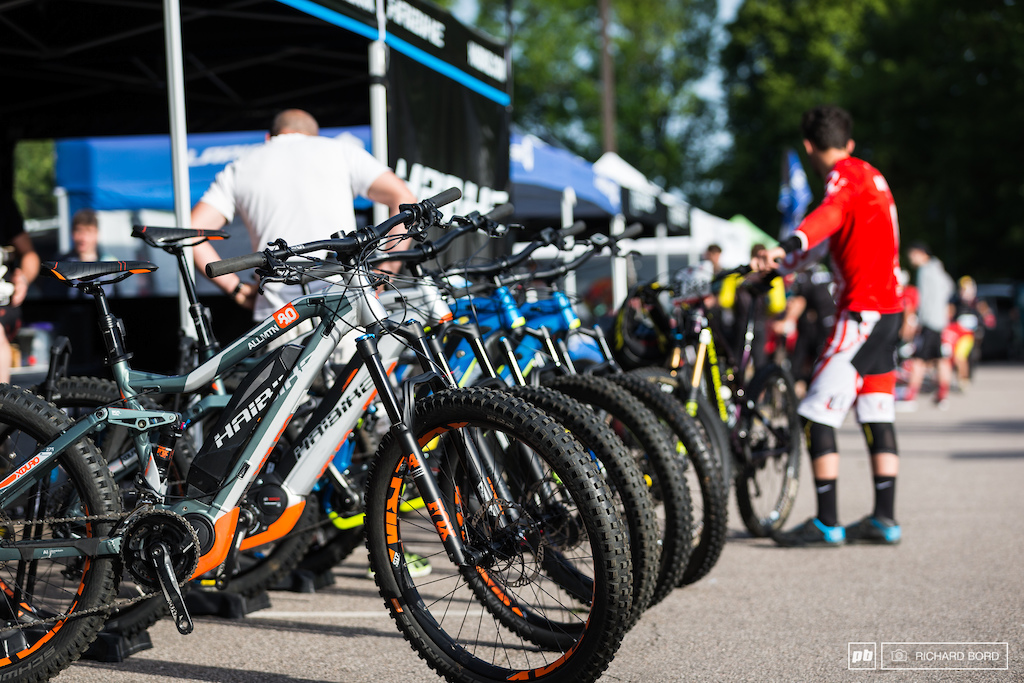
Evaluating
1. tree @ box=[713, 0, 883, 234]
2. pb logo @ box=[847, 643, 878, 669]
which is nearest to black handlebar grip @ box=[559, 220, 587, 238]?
pb logo @ box=[847, 643, 878, 669]

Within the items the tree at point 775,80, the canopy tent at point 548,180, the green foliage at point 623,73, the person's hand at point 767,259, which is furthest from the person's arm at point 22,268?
the green foliage at point 623,73

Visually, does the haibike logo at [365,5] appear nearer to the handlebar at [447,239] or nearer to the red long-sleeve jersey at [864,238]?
the handlebar at [447,239]

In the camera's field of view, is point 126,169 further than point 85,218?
Yes

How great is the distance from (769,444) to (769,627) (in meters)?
1.59

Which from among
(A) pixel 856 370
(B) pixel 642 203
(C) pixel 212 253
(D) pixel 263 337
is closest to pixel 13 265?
(C) pixel 212 253

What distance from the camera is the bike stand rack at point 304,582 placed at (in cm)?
432

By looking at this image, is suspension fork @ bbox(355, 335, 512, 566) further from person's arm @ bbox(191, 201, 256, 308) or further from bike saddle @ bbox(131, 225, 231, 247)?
person's arm @ bbox(191, 201, 256, 308)

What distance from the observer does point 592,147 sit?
43.9 metres

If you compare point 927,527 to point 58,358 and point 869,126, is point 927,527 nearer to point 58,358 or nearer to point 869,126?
point 58,358

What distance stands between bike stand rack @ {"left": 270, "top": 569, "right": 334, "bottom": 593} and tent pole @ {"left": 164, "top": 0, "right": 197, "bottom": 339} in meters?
1.14

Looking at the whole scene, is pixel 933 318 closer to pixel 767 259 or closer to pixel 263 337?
pixel 767 259

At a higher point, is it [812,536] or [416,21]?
[416,21]

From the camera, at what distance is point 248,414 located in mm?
3094

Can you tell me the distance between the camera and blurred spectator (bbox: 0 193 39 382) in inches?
193
